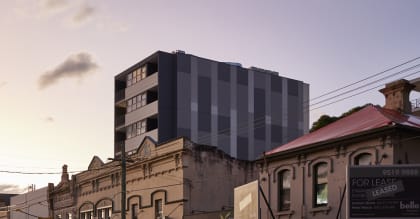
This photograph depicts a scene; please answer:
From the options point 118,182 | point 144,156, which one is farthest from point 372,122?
point 118,182

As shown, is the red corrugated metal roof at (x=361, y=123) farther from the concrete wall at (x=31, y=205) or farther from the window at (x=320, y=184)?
the concrete wall at (x=31, y=205)

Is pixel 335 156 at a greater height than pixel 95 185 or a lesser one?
greater

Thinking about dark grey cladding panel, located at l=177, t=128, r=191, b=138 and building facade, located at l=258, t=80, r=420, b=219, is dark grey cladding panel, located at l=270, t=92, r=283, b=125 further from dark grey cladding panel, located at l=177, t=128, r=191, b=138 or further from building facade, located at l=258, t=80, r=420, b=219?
building facade, located at l=258, t=80, r=420, b=219

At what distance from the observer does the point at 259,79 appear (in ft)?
281

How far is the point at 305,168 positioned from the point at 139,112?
51.4 meters

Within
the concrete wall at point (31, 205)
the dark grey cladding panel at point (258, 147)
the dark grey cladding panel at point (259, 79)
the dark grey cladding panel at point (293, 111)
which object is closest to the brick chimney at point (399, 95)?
the concrete wall at point (31, 205)

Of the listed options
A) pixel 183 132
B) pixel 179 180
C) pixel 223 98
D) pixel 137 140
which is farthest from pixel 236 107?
pixel 179 180

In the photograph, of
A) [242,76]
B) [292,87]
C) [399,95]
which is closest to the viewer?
[399,95]

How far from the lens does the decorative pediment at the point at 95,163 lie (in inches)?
2101

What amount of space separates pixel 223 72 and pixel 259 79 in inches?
214

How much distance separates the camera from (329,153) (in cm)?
2850

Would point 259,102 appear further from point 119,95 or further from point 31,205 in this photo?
point 31,205

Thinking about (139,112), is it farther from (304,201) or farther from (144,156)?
(304,201)

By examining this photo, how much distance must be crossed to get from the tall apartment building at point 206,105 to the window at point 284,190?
44571 millimetres
